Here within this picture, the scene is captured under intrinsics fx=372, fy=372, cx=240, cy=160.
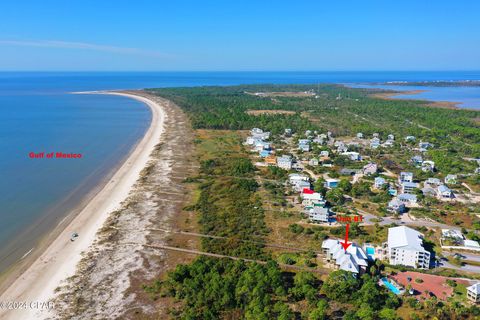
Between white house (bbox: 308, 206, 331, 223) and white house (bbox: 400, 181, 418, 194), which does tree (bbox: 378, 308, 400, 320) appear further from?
white house (bbox: 400, 181, 418, 194)

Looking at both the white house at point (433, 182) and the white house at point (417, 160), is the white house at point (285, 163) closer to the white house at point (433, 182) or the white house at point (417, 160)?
the white house at point (433, 182)

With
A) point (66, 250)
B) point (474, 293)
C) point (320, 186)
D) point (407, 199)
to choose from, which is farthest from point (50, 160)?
point (474, 293)

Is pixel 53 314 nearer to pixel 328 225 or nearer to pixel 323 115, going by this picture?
pixel 328 225

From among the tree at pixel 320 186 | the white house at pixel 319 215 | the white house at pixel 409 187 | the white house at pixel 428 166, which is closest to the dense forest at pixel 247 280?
the white house at pixel 319 215

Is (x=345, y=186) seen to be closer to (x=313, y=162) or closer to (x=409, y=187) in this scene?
(x=409, y=187)

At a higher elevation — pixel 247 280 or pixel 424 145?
pixel 424 145

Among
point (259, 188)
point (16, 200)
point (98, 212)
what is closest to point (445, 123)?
point (259, 188)
